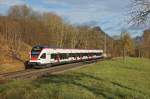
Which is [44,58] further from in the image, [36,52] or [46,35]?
[46,35]

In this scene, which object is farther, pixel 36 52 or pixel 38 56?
pixel 36 52

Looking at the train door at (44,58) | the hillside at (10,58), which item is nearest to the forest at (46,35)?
the hillside at (10,58)

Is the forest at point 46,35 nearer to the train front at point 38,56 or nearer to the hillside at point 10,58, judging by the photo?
the hillside at point 10,58

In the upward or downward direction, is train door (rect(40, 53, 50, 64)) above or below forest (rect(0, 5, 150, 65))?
below

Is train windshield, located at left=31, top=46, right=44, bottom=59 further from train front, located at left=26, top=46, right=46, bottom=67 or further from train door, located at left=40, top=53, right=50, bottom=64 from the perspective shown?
train door, located at left=40, top=53, right=50, bottom=64

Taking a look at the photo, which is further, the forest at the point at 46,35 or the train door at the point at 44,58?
the forest at the point at 46,35

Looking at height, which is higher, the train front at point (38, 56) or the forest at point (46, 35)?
the forest at point (46, 35)

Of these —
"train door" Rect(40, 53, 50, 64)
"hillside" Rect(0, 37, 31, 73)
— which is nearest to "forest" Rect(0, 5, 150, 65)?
"hillside" Rect(0, 37, 31, 73)

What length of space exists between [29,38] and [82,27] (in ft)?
180

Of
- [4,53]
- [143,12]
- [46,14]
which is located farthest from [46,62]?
[46,14]

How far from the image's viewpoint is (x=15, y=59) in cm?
5684

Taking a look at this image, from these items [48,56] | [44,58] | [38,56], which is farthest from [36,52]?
[48,56]

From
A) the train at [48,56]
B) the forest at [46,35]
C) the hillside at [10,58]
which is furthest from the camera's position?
the forest at [46,35]

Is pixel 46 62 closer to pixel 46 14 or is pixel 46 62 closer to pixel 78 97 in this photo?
pixel 78 97
